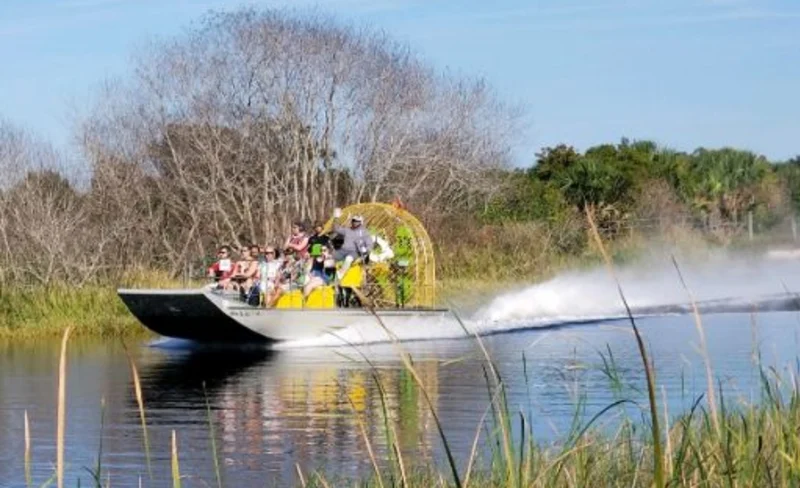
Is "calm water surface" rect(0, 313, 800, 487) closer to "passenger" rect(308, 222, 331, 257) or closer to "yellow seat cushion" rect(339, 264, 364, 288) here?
"yellow seat cushion" rect(339, 264, 364, 288)

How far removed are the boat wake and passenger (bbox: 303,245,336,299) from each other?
0.81 m

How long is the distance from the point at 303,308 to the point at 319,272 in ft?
1.99

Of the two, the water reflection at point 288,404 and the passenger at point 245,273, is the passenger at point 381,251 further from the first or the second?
the passenger at point 245,273

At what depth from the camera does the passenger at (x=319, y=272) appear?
26.6 metres

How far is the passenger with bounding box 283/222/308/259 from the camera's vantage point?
26.9m

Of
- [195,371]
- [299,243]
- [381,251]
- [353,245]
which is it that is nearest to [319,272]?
[299,243]

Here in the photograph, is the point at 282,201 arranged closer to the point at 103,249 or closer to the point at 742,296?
the point at 103,249

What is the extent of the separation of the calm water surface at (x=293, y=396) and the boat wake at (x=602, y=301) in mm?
511

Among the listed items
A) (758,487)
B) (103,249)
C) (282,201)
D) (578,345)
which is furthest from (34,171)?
(758,487)

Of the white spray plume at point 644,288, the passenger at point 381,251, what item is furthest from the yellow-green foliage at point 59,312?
the white spray plume at point 644,288

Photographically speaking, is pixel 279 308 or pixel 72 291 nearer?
pixel 279 308

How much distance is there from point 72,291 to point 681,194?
1215 inches

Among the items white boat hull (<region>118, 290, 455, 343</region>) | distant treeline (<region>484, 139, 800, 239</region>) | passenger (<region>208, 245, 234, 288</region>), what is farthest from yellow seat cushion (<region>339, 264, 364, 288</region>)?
distant treeline (<region>484, 139, 800, 239</region>)

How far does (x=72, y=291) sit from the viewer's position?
103ft
